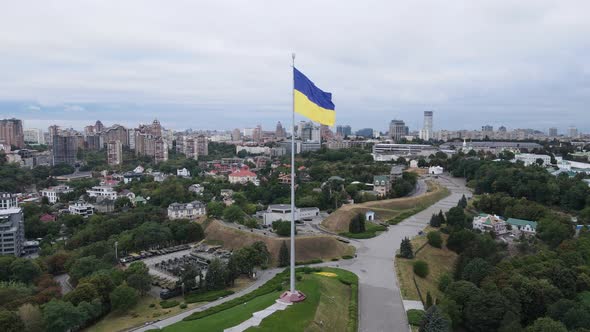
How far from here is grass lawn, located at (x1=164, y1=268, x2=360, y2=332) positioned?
12.1 meters

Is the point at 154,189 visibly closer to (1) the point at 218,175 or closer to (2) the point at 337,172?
(1) the point at 218,175

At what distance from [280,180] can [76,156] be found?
4489 centimetres

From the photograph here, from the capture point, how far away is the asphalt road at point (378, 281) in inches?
548

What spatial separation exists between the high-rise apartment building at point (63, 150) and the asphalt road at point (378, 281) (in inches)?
2235

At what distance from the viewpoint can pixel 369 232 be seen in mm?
26188

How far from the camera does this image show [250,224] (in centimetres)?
2672

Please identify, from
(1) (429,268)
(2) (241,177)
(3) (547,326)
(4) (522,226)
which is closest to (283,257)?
(1) (429,268)

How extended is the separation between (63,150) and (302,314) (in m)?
64.3

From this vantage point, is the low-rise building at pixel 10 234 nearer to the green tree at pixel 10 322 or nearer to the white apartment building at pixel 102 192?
the green tree at pixel 10 322

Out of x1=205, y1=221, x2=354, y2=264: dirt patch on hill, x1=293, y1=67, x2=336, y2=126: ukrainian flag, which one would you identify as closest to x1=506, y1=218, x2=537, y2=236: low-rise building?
x1=205, y1=221, x2=354, y2=264: dirt patch on hill

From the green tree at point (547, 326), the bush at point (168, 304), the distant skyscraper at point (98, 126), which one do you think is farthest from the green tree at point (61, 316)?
the distant skyscraper at point (98, 126)

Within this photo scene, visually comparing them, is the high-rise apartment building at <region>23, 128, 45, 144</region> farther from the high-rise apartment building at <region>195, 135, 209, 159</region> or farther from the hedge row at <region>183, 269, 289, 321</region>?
the hedge row at <region>183, 269, 289, 321</region>

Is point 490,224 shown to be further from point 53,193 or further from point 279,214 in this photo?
point 53,193

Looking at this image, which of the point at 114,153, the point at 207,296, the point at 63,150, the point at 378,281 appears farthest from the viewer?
the point at 63,150
